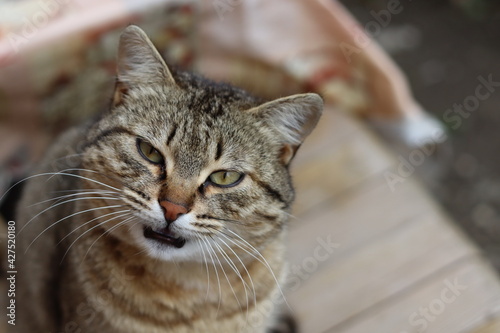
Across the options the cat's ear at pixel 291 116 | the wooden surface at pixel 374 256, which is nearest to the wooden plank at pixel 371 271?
the wooden surface at pixel 374 256

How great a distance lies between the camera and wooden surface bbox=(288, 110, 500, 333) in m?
1.66

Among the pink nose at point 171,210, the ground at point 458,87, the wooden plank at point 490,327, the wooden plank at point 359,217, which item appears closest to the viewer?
the pink nose at point 171,210

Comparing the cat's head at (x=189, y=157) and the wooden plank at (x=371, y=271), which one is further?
the wooden plank at (x=371, y=271)

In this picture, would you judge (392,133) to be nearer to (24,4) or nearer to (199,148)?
(199,148)

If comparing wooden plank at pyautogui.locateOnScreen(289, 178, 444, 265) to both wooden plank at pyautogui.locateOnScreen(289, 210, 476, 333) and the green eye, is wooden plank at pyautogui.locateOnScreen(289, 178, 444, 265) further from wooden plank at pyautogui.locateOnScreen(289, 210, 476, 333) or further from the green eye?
the green eye

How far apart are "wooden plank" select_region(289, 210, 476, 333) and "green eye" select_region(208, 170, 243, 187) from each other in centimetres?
67

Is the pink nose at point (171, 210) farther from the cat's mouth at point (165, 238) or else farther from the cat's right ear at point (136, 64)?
the cat's right ear at point (136, 64)

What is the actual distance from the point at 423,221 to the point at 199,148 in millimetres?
998

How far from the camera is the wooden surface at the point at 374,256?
1661 mm

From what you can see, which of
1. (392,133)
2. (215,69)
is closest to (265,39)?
(215,69)

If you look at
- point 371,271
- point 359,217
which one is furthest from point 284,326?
point 359,217

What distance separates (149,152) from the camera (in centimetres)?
113

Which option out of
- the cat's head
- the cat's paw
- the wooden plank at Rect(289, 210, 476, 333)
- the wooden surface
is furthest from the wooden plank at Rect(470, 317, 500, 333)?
the cat's head

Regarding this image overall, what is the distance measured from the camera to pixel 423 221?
6.06 feet
